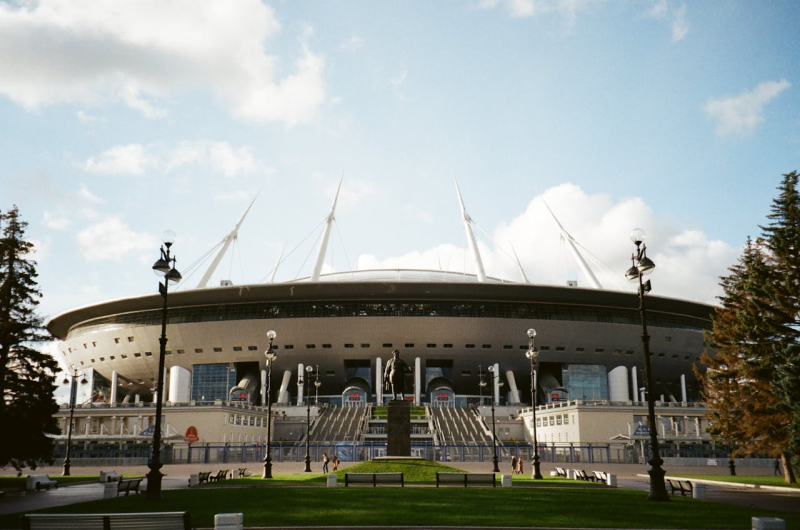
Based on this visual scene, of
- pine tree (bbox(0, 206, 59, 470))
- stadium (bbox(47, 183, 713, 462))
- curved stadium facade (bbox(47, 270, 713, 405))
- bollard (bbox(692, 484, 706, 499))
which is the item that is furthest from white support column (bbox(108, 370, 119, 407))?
bollard (bbox(692, 484, 706, 499))

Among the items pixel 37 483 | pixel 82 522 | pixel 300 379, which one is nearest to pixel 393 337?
pixel 300 379

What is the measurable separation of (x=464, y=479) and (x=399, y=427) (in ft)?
20.3

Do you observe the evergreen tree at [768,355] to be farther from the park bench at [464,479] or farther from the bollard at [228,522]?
the bollard at [228,522]

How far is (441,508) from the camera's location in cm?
1809

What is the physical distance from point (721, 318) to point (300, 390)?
181 feet

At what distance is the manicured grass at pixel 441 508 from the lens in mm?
15594

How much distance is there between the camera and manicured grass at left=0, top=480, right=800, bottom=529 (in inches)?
614

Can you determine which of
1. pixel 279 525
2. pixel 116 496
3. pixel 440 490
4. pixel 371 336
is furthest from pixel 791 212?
pixel 371 336

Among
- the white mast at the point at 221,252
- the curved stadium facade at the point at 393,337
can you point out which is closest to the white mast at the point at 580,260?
the curved stadium facade at the point at 393,337

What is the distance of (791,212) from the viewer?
32.7 metres

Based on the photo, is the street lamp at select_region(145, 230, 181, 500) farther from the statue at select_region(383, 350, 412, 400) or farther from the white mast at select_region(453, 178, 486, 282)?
the white mast at select_region(453, 178, 486, 282)

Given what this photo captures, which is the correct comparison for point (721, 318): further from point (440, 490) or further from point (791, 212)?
point (440, 490)

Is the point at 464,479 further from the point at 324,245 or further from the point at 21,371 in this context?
the point at 324,245

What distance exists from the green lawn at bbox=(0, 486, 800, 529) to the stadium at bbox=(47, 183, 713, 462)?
5275 centimetres
